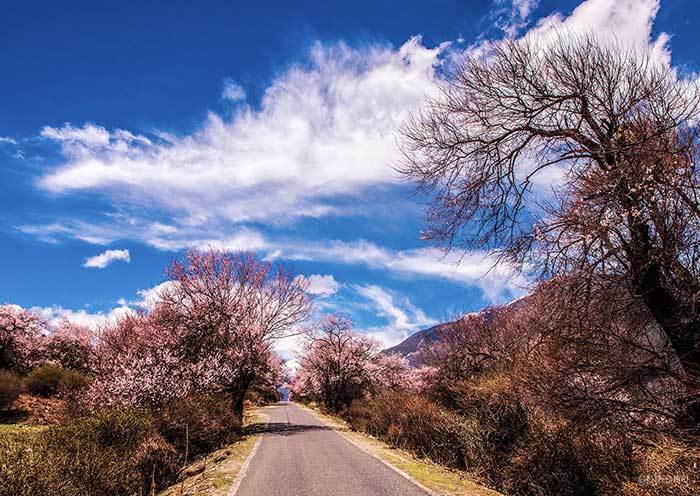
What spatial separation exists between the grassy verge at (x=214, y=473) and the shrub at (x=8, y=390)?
1376cm

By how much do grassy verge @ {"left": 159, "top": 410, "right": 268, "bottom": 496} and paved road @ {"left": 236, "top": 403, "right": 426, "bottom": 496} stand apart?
384 mm

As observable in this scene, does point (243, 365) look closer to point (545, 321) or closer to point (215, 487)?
point (215, 487)

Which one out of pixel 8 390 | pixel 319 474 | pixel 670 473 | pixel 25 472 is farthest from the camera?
pixel 8 390

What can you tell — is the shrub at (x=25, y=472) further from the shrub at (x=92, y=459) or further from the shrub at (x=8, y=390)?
the shrub at (x=8, y=390)

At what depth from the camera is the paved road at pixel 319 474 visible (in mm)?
7727

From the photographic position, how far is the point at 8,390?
66.1 feet

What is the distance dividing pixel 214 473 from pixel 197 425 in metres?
4.20

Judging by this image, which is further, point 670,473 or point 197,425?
point 197,425

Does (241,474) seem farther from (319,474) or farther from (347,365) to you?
(347,365)

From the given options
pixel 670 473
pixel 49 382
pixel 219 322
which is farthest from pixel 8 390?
pixel 670 473

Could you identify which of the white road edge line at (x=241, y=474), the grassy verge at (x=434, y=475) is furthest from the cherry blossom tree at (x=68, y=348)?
the grassy verge at (x=434, y=475)

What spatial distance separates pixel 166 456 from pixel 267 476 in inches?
117

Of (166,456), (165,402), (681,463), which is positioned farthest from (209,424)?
(681,463)

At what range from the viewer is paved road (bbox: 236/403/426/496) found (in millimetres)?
7727
